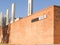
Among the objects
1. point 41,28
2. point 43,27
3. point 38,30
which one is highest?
point 43,27

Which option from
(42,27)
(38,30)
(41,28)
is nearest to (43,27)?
(42,27)

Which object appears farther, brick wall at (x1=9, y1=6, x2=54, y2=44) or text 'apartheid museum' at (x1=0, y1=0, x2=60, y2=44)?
brick wall at (x1=9, y1=6, x2=54, y2=44)

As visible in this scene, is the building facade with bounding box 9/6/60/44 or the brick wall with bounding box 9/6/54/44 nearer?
the building facade with bounding box 9/6/60/44

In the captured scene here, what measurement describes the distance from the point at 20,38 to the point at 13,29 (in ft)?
20.8

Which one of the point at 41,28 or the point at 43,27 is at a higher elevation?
the point at 43,27

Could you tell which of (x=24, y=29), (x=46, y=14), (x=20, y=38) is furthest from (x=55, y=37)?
(x=20, y=38)

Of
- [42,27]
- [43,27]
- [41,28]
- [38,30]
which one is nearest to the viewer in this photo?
[43,27]

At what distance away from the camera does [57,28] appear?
21391 mm

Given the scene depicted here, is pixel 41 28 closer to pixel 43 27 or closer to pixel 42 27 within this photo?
pixel 42 27

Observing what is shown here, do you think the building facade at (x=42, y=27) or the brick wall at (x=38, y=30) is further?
the brick wall at (x=38, y=30)

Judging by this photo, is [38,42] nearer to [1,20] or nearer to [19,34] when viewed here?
[19,34]

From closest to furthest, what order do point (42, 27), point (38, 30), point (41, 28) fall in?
point (42, 27), point (41, 28), point (38, 30)

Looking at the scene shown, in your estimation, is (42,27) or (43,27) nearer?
(43,27)

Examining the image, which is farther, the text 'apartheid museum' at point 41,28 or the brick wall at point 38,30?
the brick wall at point 38,30
